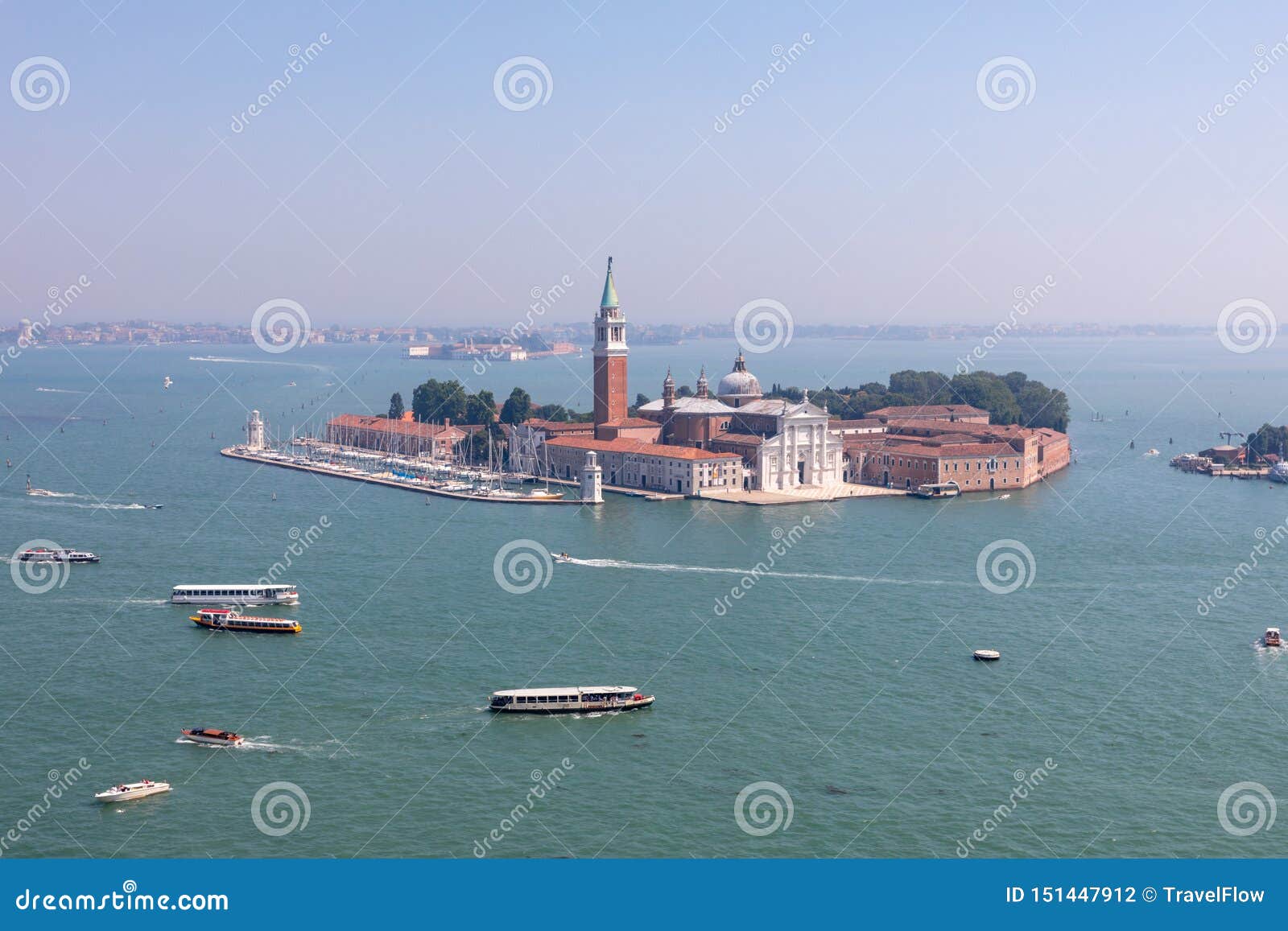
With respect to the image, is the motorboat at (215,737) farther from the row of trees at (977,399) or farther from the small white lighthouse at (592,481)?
the row of trees at (977,399)

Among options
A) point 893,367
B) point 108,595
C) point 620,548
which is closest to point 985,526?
point 620,548

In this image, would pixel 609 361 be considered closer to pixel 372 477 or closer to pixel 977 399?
pixel 372 477

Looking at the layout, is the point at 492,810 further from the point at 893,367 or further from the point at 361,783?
the point at 893,367

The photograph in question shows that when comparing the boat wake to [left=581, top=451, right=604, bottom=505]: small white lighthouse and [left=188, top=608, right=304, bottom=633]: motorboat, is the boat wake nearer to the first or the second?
[left=188, top=608, right=304, bottom=633]: motorboat

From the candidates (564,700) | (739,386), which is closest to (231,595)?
(564,700)

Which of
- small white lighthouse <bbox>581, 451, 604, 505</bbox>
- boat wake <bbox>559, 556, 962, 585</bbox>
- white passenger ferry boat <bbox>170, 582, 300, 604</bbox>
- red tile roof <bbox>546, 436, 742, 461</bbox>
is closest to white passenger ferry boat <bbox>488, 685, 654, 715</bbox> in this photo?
white passenger ferry boat <bbox>170, 582, 300, 604</bbox>

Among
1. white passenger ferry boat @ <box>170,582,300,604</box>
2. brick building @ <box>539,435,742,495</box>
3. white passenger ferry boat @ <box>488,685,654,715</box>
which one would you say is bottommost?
white passenger ferry boat @ <box>488,685,654,715</box>
